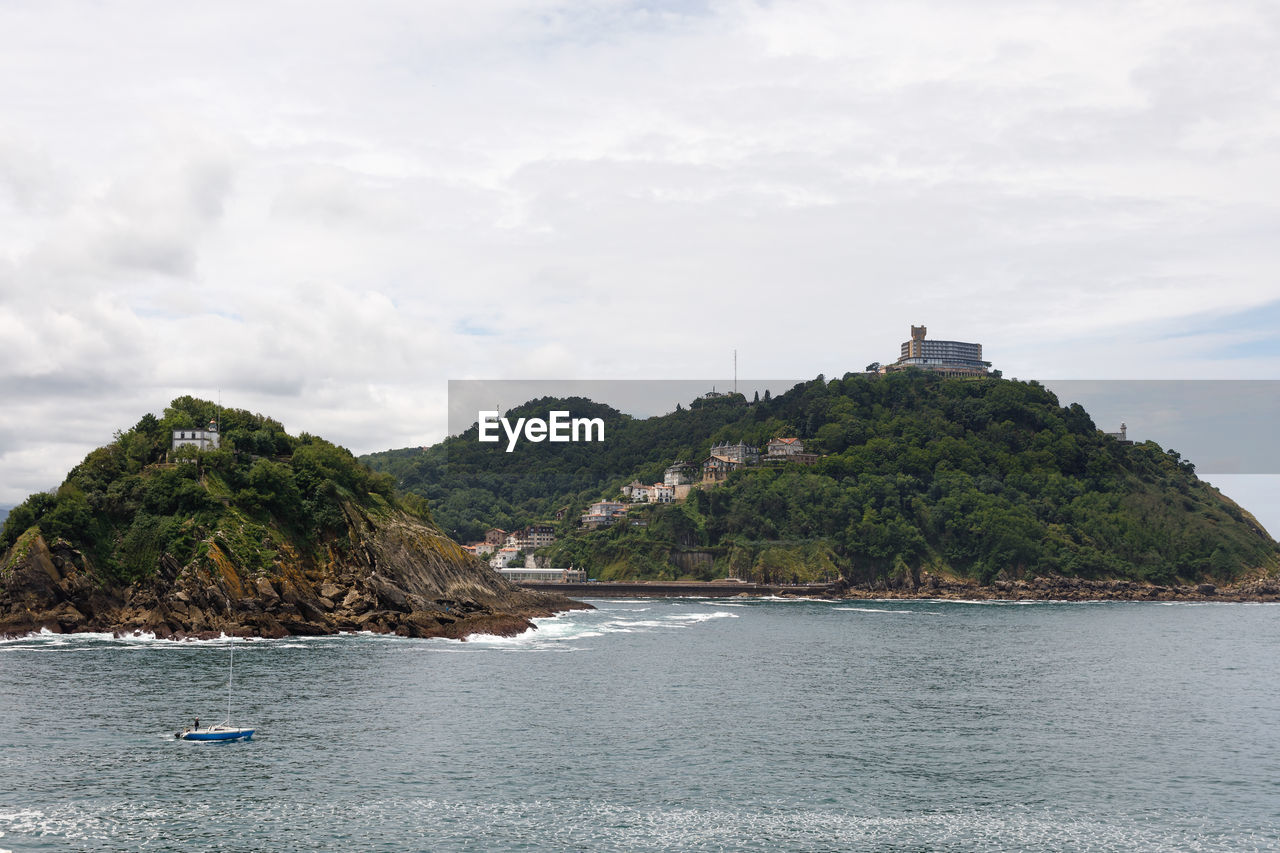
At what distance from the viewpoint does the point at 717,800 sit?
4019cm

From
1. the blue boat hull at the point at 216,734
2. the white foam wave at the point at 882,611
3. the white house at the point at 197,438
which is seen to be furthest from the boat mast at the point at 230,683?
the white foam wave at the point at 882,611

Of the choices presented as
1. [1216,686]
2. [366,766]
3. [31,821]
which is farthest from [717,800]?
[1216,686]

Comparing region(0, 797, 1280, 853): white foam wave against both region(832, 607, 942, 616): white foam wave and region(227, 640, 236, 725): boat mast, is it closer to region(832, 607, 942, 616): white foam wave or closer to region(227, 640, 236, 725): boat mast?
region(227, 640, 236, 725): boat mast

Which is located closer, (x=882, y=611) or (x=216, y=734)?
(x=216, y=734)

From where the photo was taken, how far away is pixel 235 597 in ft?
309

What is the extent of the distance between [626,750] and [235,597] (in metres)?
59.7

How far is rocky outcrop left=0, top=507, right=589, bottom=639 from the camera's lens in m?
92.0

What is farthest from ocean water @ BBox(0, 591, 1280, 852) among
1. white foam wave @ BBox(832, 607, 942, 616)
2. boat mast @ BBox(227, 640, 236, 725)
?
white foam wave @ BBox(832, 607, 942, 616)

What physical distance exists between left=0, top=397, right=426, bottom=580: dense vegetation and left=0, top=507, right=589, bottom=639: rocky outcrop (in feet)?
5.17

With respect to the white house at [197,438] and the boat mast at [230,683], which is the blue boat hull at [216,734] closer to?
the boat mast at [230,683]

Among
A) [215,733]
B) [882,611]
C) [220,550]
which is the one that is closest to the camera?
[215,733]

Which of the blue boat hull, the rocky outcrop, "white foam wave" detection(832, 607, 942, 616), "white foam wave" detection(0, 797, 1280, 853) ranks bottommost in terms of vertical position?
"white foam wave" detection(832, 607, 942, 616)

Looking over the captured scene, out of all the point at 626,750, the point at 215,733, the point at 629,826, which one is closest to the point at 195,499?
the point at 215,733

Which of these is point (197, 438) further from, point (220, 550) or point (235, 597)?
point (235, 597)
